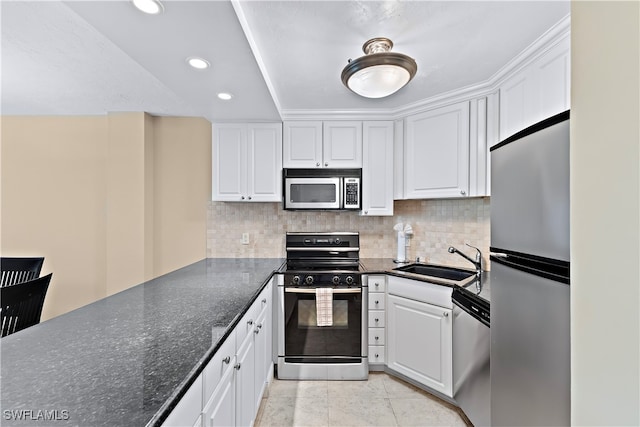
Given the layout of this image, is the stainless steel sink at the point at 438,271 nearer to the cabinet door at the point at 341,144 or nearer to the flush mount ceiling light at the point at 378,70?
the cabinet door at the point at 341,144

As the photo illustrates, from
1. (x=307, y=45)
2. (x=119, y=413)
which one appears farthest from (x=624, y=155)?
(x=307, y=45)

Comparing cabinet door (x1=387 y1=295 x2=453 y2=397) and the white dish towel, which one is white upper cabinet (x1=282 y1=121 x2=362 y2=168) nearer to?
the white dish towel

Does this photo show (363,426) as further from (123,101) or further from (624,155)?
(123,101)

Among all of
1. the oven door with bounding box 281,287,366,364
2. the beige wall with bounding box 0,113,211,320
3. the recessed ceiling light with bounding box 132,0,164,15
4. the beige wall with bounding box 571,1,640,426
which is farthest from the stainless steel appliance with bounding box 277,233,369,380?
the beige wall with bounding box 571,1,640,426

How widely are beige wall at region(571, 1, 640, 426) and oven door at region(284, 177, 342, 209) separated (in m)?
2.25

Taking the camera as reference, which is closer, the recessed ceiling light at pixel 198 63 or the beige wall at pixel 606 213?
the beige wall at pixel 606 213

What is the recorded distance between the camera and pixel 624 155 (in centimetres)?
37

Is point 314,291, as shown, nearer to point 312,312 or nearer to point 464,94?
point 312,312

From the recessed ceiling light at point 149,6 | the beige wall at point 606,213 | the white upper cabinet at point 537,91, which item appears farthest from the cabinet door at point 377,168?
the beige wall at point 606,213

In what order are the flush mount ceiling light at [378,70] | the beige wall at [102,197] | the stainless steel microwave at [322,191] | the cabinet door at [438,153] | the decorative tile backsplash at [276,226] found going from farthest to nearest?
the decorative tile backsplash at [276,226] → the beige wall at [102,197] → the stainless steel microwave at [322,191] → the cabinet door at [438,153] → the flush mount ceiling light at [378,70]

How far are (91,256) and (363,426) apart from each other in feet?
9.82

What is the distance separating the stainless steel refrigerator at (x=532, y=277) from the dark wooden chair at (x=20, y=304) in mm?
2180

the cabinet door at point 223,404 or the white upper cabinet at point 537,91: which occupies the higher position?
the white upper cabinet at point 537,91

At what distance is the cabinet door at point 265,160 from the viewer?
278 centimetres
